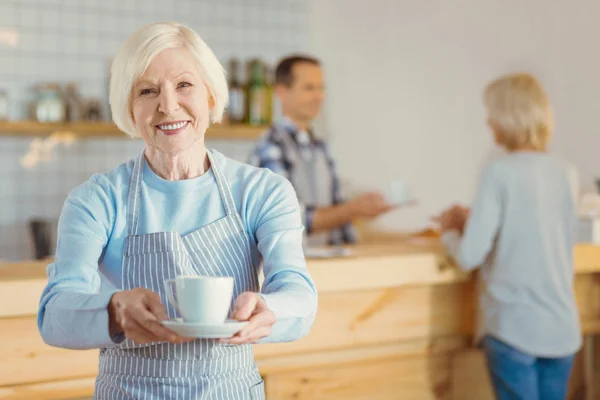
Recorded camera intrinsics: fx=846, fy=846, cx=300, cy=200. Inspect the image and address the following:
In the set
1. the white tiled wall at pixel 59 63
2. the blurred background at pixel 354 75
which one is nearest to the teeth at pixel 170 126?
the blurred background at pixel 354 75

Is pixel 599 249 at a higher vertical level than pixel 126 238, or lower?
lower

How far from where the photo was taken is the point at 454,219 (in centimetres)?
261

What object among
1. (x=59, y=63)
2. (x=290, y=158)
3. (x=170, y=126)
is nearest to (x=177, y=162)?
(x=170, y=126)

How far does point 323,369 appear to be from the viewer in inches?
92.8

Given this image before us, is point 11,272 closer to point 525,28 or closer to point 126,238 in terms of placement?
point 126,238

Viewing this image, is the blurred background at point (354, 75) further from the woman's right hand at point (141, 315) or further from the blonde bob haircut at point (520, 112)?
the woman's right hand at point (141, 315)

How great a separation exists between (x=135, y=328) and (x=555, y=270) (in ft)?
5.24

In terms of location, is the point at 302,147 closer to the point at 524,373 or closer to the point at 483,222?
the point at 483,222

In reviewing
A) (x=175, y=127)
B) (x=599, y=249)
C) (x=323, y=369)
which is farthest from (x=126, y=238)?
(x=599, y=249)

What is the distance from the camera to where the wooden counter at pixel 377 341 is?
222cm

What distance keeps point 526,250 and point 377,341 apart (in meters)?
0.49

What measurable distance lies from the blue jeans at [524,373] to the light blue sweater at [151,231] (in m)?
1.29

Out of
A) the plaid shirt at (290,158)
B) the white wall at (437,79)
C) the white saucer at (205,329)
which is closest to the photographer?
the white saucer at (205,329)

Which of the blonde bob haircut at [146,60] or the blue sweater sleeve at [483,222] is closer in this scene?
the blonde bob haircut at [146,60]
